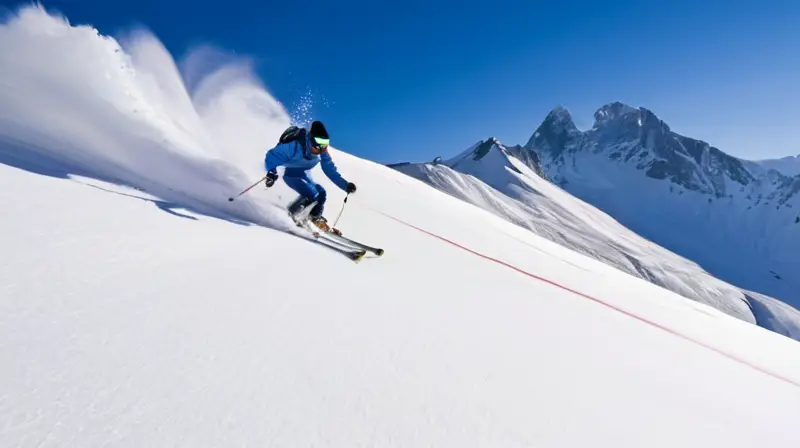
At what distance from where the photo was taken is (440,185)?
265ft

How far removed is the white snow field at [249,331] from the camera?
6.83ft

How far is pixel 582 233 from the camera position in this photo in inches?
4040

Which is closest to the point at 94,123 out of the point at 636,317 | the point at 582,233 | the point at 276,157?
the point at 276,157

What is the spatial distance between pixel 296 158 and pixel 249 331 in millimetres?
5610

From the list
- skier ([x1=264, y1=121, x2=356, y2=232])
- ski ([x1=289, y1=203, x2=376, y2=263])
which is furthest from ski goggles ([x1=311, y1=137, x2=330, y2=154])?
ski ([x1=289, y1=203, x2=376, y2=263])

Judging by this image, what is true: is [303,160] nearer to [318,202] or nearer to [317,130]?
[317,130]

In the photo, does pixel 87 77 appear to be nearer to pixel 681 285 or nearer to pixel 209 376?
pixel 209 376

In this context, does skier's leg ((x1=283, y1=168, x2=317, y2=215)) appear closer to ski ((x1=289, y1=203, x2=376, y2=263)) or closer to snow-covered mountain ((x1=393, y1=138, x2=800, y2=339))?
ski ((x1=289, y1=203, x2=376, y2=263))

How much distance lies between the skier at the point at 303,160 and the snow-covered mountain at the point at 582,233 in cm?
7117

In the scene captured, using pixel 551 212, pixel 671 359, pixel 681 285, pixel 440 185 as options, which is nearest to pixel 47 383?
pixel 671 359

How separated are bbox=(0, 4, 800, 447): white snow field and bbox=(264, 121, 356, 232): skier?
86cm

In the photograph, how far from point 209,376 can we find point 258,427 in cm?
46

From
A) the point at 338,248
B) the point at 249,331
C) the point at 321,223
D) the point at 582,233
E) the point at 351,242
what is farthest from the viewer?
the point at 582,233

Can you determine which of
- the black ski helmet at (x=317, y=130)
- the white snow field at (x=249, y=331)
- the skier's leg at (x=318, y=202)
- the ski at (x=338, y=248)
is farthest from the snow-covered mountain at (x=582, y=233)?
the white snow field at (x=249, y=331)
